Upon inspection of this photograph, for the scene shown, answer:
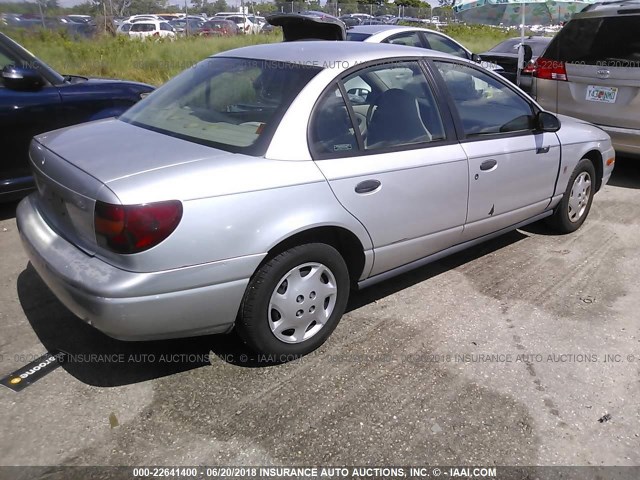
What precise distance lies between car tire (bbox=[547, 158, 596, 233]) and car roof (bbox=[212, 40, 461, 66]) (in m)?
1.76

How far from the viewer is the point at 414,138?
3.40m

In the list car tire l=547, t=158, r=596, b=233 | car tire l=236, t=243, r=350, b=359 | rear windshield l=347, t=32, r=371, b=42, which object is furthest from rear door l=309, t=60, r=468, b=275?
rear windshield l=347, t=32, r=371, b=42

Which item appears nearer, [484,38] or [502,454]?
[502,454]

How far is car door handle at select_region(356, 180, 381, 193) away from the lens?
9.86ft

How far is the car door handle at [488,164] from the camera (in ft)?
12.1

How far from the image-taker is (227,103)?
3221 mm

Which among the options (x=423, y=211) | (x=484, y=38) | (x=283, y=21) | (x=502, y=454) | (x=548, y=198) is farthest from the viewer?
(x=484, y=38)

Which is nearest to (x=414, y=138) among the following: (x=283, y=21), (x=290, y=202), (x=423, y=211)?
(x=423, y=211)

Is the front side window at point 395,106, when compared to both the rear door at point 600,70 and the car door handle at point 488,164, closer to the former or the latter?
the car door handle at point 488,164

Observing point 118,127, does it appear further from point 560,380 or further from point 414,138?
point 560,380

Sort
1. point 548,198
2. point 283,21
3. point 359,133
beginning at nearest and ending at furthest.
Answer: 1. point 359,133
2. point 548,198
3. point 283,21

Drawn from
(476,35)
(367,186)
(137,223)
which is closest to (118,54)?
(367,186)

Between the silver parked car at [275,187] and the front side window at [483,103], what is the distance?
0.01 metres

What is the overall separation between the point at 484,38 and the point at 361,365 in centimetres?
2938
